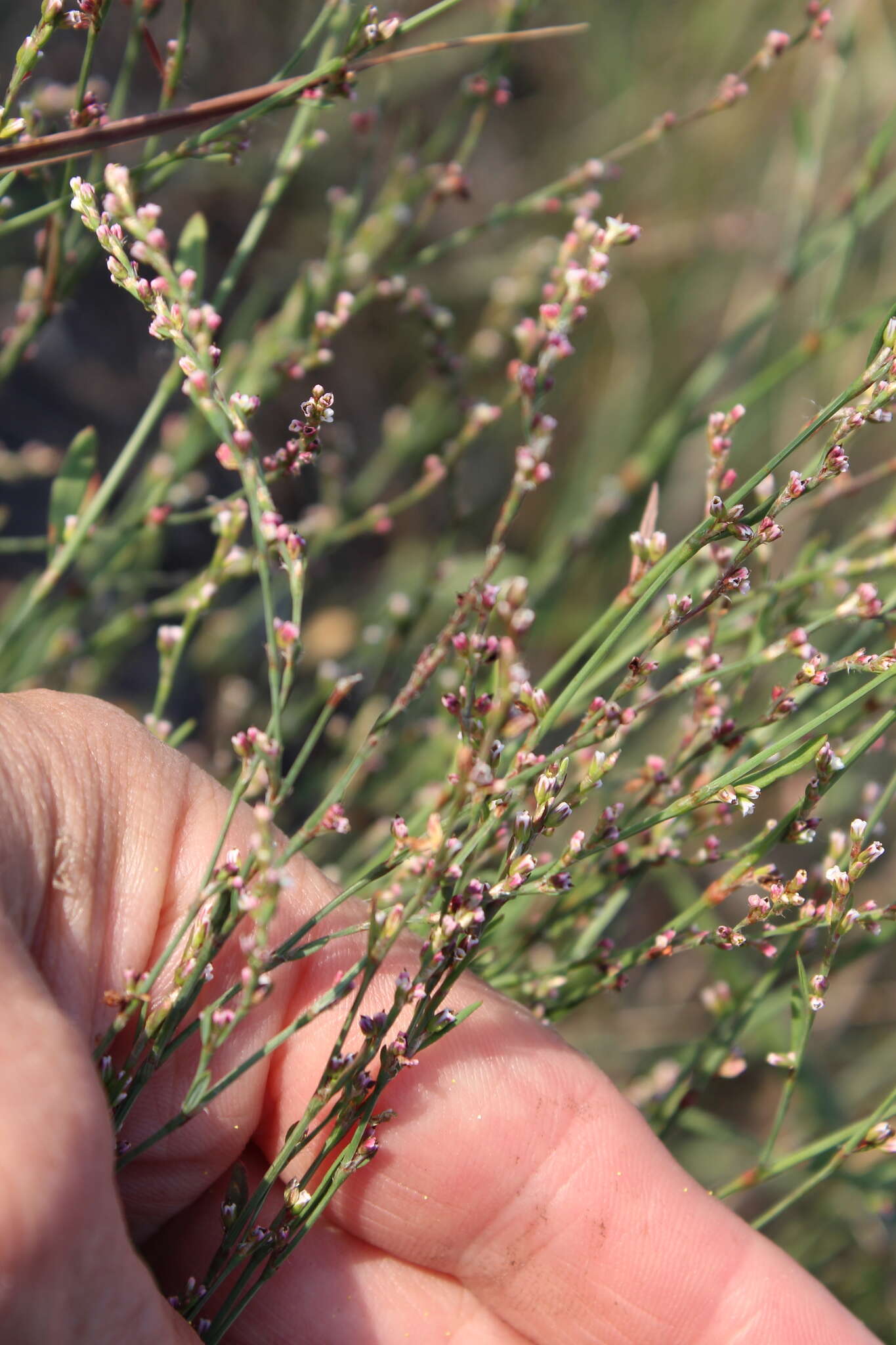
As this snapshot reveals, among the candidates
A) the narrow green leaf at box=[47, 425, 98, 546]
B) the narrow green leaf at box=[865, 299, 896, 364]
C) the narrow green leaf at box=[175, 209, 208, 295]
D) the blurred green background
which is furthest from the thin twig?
the blurred green background

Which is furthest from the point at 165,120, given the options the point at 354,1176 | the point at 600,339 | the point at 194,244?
the point at 600,339

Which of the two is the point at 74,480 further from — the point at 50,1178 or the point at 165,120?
the point at 50,1178

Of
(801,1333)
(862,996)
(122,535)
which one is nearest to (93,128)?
(122,535)

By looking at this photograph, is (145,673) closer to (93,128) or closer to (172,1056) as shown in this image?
(172,1056)

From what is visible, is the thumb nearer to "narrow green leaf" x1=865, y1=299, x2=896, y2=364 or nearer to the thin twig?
the thin twig

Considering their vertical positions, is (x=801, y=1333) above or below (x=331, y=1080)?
below
